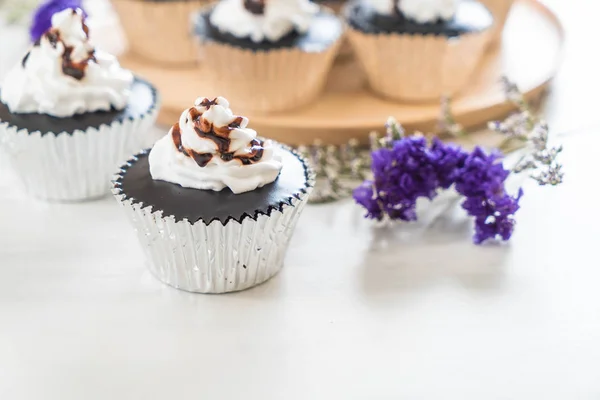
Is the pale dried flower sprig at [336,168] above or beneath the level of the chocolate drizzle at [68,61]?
beneath

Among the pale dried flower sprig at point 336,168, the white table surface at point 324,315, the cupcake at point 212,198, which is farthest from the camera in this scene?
the pale dried flower sprig at point 336,168

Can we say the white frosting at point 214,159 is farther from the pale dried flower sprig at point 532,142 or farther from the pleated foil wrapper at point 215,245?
the pale dried flower sprig at point 532,142

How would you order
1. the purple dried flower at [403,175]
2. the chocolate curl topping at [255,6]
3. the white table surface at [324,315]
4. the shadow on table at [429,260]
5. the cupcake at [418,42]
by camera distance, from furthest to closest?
the cupcake at [418,42]
the chocolate curl topping at [255,6]
the purple dried flower at [403,175]
the shadow on table at [429,260]
the white table surface at [324,315]

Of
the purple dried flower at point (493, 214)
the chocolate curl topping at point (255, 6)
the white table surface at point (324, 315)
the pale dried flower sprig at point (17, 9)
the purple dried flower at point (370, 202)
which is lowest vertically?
the pale dried flower sprig at point (17, 9)

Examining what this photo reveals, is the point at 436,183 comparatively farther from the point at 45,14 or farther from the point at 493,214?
the point at 45,14

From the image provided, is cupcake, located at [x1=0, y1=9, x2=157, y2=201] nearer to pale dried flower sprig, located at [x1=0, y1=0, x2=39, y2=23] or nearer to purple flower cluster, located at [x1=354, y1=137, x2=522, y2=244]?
purple flower cluster, located at [x1=354, y1=137, x2=522, y2=244]

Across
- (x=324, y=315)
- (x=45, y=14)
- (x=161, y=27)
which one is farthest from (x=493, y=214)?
(x=45, y=14)

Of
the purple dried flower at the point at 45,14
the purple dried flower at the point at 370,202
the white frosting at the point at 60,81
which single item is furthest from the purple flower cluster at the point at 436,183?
the purple dried flower at the point at 45,14
